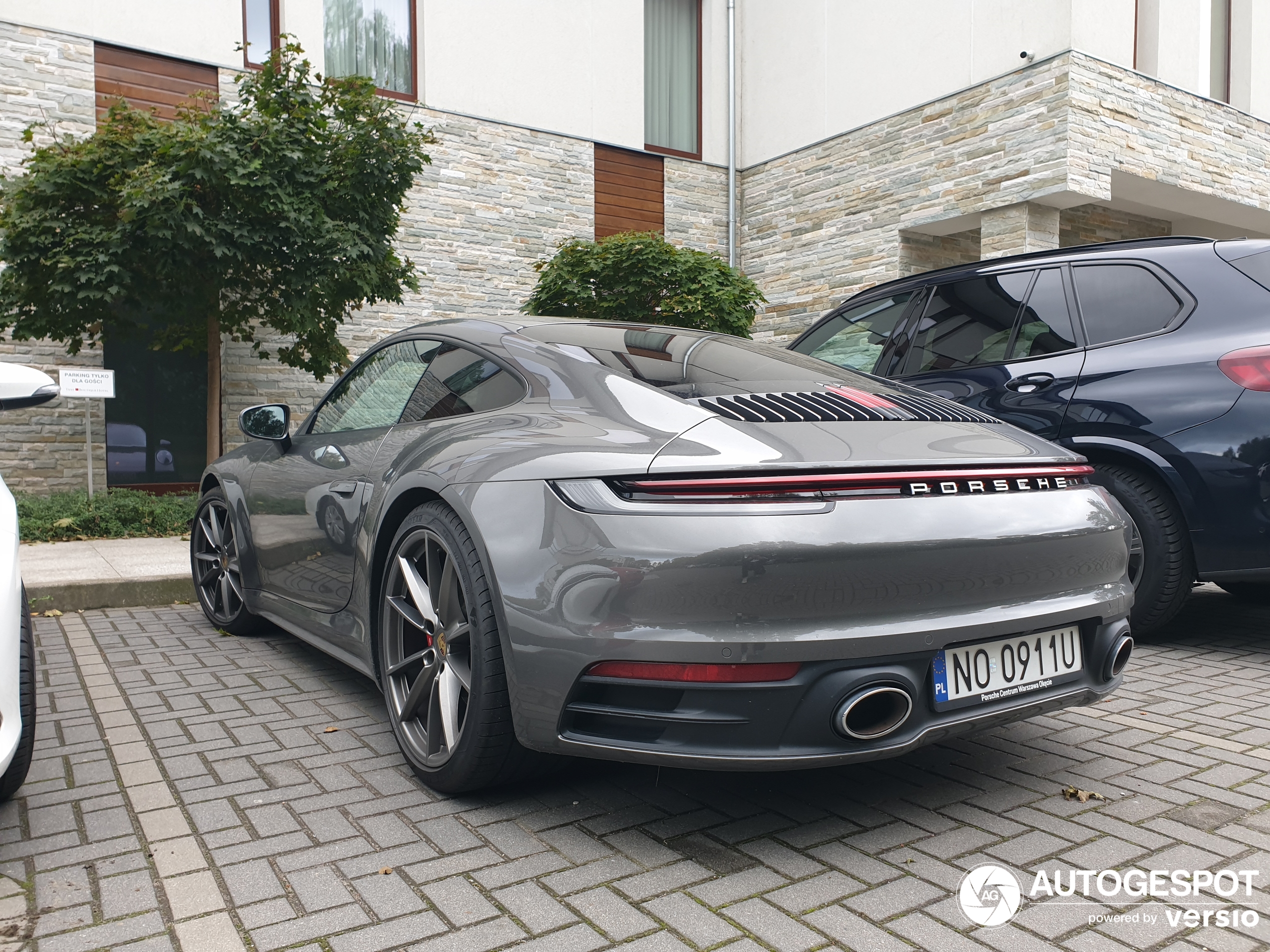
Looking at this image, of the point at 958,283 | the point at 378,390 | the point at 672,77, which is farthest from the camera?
the point at 672,77

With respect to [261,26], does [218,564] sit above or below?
below

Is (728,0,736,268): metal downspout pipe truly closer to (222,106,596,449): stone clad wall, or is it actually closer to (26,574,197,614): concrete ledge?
(222,106,596,449): stone clad wall

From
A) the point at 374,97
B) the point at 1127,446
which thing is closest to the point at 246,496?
the point at 1127,446

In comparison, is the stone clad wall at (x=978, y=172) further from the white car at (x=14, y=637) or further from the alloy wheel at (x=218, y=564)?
the white car at (x=14, y=637)

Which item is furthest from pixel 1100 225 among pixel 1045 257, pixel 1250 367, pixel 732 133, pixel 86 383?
pixel 86 383

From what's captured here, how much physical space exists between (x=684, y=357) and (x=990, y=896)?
1595mm

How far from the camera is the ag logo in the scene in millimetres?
1987

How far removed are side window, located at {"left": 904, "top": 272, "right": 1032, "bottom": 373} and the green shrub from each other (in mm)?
5939

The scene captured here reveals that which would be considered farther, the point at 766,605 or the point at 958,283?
the point at 958,283

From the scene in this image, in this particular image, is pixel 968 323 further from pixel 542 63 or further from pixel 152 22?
pixel 542 63

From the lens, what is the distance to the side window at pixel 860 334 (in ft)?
17.5

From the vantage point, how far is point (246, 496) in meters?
4.31

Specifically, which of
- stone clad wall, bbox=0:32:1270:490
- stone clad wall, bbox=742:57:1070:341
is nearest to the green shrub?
stone clad wall, bbox=0:32:1270:490

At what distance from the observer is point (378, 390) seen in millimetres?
3754
